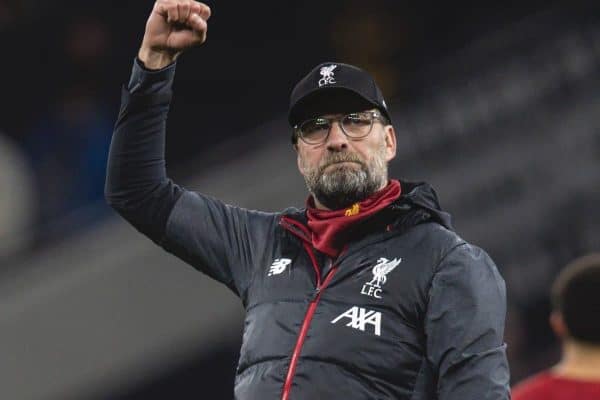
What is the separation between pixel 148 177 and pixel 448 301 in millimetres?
1032

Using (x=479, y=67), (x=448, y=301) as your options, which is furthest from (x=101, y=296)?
(x=448, y=301)

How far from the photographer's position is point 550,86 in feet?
29.4

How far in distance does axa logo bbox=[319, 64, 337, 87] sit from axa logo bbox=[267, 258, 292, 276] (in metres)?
0.51

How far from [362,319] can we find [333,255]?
0.28 metres

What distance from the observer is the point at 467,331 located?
367 cm

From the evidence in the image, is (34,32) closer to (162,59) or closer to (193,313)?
(193,313)

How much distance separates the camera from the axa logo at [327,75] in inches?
161

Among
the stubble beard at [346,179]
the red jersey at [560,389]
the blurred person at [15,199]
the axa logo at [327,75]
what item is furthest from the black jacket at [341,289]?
the blurred person at [15,199]

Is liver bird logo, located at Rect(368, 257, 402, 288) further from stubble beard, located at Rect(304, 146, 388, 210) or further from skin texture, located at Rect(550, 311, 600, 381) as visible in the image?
skin texture, located at Rect(550, 311, 600, 381)

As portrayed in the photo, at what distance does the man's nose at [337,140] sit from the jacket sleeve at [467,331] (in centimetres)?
47

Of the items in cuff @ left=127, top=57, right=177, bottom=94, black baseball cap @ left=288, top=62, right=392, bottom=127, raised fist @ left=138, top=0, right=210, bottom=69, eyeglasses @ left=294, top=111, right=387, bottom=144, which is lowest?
eyeglasses @ left=294, top=111, right=387, bottom=144

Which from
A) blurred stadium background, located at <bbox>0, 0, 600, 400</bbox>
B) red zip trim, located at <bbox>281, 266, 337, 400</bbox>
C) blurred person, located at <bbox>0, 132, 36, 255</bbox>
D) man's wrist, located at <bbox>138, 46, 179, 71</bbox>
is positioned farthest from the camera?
blurred person, located at <bbox>0, 132, 36, 255</bbox>

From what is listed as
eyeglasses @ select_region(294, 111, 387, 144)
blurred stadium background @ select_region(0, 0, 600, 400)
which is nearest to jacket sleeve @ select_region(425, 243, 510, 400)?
eyeglasses @ select_region(294, 111, 387, 144)

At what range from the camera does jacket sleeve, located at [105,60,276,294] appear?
164 inches
